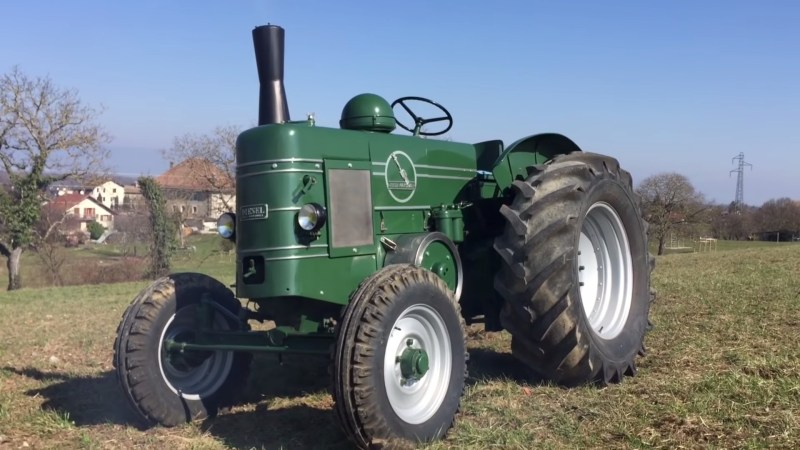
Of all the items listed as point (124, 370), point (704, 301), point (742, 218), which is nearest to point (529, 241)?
point (124, 370)

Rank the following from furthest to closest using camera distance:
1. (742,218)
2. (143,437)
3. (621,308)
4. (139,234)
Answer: (742,218)
(139,234)
(621,308)
(143,437)

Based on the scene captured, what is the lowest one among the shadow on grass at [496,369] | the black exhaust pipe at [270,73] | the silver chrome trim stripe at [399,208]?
the shadow on grass at [496,369]

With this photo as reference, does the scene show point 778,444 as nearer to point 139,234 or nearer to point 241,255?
point 241,255

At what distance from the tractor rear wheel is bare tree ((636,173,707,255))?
39.8 m

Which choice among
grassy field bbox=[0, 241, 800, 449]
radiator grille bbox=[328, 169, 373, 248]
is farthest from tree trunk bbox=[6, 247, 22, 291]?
radiator grille bbox=[328, 169, 373, 248]

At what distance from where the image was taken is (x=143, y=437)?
4.47 m

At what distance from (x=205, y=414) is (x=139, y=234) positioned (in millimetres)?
38394

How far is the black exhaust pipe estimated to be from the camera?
509 cm

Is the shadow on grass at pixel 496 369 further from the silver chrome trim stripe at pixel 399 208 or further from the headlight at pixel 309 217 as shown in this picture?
the headlight at pixel 309 217

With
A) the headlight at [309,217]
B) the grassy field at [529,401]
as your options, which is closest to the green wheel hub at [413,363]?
the grassy field at [529,401]

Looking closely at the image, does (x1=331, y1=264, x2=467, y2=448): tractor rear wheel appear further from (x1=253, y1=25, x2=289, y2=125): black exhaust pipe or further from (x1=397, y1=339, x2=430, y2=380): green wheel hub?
(x1=253, y1=25, x2=289, y2=125): black exhaust pipe

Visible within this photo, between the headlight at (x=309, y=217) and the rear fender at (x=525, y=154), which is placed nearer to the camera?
the headlight at (x=309, y=217)

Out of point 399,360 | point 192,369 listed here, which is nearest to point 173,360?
point 192,369

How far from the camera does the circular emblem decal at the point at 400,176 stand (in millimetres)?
5032
